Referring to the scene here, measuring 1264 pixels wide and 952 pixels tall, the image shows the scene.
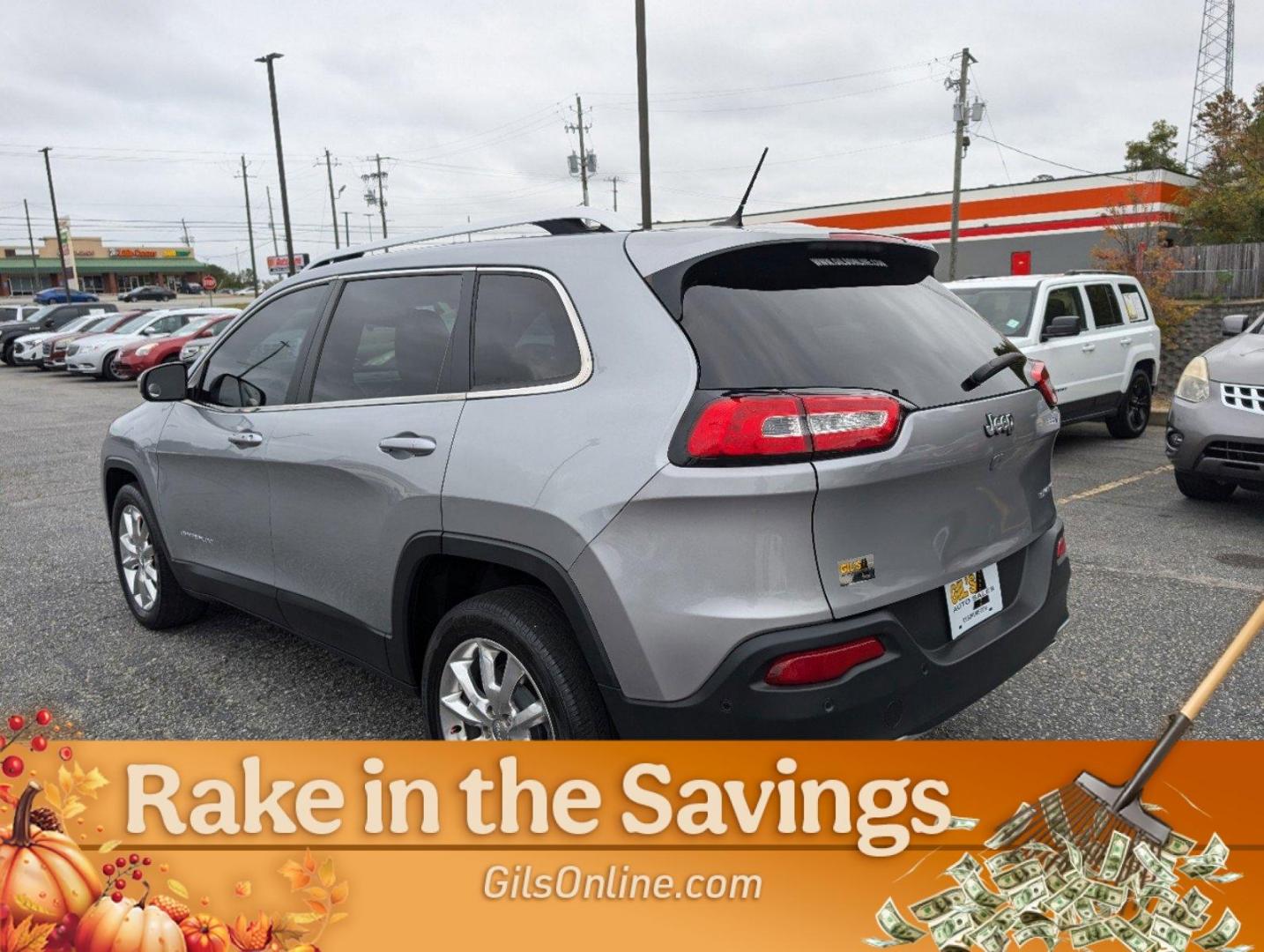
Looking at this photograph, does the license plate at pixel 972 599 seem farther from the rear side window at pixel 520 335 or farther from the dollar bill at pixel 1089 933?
the rear side window at pixel 520 335

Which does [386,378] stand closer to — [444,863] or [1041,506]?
[444,863]

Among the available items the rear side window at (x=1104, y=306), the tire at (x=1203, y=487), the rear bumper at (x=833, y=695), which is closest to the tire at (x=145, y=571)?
the rear bumper at (x=833, y=695)

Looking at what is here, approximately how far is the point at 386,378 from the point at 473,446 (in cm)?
62

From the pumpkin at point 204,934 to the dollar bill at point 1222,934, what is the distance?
219 cm

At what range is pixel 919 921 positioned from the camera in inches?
89.0

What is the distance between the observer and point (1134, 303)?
10859 mm

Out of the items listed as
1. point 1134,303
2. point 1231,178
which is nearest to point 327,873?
point 1134,303

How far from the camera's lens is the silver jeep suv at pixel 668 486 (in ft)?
7.56

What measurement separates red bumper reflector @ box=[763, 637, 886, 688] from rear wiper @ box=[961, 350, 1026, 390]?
874 mm

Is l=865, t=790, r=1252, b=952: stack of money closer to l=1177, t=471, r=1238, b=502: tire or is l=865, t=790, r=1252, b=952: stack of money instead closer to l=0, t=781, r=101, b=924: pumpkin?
l=0, t=781, r=101, b=924: pumpkin

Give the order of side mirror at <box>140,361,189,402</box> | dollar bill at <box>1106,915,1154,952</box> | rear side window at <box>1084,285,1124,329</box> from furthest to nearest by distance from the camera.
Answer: rear side window at <box>1084,285,1124,329</box>
side mirror at <box>140,361,189,402</box>
dollar bill at <box>1106,915,1154,952</box>

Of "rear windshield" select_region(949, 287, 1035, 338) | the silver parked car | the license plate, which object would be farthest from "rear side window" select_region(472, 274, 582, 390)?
"rear windshield" select_region(949, 287, 1035, 338)

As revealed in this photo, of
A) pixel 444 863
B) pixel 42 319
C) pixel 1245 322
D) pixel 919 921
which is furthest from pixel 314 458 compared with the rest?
pixel 42 319

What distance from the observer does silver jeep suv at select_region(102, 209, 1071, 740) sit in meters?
2.30
